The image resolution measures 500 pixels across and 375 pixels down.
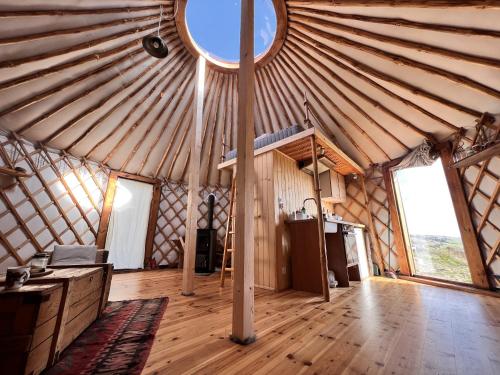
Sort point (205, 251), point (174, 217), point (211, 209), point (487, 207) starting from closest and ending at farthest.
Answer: point (487, 207), point (205, 251), point (174, 217), point (211, 209)

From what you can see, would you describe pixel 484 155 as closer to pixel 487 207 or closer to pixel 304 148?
pixel 487 207

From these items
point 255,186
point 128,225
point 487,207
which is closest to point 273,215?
point 255,186

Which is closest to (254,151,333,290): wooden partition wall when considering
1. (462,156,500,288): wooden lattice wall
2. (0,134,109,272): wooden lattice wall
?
(462,156,500,288): wooden lattice wall

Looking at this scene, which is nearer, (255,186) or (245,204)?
(245,204)

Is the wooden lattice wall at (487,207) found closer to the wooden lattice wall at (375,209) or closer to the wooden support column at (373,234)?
the wooden lattice wall at (375,209)

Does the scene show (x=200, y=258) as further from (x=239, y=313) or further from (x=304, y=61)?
(x=304, y=61)

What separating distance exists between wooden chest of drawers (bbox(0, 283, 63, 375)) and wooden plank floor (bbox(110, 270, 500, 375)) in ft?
1.52

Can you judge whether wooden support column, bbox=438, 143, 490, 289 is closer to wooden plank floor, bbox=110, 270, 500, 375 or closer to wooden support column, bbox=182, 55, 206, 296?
wooden plank floor, bbox=110, 270, 500, 375

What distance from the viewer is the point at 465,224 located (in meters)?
2.83

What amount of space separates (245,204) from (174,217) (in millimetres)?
4150

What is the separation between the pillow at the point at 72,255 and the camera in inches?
107

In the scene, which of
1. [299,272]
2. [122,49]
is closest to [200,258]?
[299,272]

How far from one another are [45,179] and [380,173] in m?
6.22

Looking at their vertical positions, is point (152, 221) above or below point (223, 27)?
below
